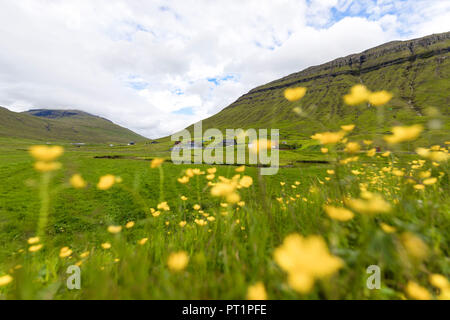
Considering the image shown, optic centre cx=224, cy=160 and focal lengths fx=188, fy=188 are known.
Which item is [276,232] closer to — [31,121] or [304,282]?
[304,282]

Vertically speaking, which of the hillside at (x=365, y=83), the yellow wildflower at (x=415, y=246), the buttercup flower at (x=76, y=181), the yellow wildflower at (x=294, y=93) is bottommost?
the yellow wildflower at (x=415, y=246)

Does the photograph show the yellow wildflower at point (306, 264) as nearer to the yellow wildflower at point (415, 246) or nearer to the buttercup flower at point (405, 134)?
the yellow wildflower at point (415, 246)

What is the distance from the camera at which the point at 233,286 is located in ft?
4.20

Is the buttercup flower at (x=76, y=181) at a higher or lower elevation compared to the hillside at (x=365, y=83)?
lower

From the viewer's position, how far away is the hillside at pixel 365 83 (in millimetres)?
87250

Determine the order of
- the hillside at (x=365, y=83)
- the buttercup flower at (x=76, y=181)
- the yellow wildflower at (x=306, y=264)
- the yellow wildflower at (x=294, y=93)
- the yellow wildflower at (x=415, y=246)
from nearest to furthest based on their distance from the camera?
the yellow wildflower at (x=306, y=264) → the yellow wildflower at (x=415, y=246) → the buttercup flower at (x=76, y=181) → the yellow wildflower at (x=294, y=93) → the hillside at (x=365, y=83)

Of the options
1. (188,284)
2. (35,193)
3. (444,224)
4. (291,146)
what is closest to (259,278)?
(188,284)

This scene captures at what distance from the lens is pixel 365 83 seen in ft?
415

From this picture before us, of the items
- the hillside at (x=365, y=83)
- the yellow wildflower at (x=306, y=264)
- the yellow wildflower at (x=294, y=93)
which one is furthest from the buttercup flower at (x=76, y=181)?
the hillside at (x=365, y=83)

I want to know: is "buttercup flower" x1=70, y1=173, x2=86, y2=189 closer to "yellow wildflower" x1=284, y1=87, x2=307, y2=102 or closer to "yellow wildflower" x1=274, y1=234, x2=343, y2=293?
"yellow wildflower" x1=274, y1=234, x2=343, y2=293

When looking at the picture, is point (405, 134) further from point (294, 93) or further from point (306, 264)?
point (306, 264)

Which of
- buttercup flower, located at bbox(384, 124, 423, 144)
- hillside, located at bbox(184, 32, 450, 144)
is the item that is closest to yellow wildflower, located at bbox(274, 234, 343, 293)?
buttercup flower, located at bbox(384, 124, 423, 144)

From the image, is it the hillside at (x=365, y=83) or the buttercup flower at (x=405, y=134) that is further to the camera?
the hillside at (x=365, y=83)

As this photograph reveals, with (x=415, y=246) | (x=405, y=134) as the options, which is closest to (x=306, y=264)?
(x=415, y=246)
